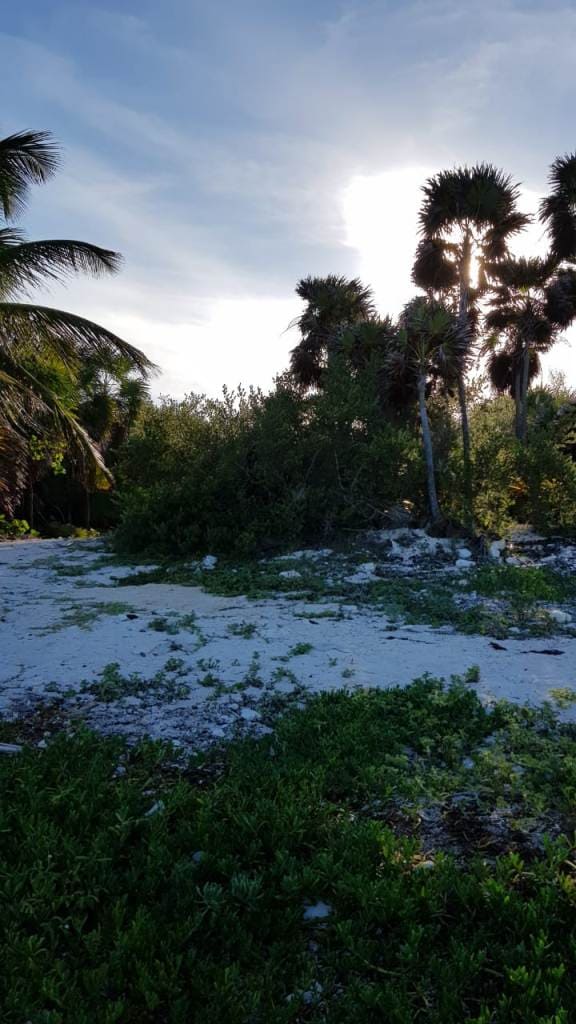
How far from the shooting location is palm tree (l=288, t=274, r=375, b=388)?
21.7m

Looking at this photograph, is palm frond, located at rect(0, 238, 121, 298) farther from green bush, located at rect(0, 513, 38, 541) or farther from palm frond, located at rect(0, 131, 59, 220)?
green bush, located at rect(0, 513, 38, 541)

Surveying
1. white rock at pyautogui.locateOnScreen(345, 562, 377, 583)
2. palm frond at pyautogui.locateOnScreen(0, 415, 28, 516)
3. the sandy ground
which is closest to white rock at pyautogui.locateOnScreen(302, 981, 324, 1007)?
the sandy ground

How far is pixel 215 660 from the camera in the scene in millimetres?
6160

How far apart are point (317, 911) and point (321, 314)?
21.2 m

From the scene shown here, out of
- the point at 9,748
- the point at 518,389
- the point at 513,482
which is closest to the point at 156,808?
the point at 9,748

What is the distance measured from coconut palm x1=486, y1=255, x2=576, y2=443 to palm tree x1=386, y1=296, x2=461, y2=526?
5004 mm

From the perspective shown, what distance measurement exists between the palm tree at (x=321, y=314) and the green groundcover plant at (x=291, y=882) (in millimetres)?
18333

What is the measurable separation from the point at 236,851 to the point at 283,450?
1328 cm

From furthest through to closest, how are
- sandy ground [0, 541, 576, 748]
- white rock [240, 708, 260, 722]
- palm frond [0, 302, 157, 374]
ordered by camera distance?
palm frond [0, 302, 157, 374] → sandy ground [0, 541, 576, 748] → white rock [240, 708, 260, 722]

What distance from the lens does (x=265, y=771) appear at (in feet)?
12.6

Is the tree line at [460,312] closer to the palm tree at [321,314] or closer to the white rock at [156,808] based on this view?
the palm tree at [321,314]

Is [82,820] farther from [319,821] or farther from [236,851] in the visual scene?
[319,821]

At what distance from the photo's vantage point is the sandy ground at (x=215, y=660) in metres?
5.03

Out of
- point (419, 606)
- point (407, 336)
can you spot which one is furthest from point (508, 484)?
point (419, 606)
